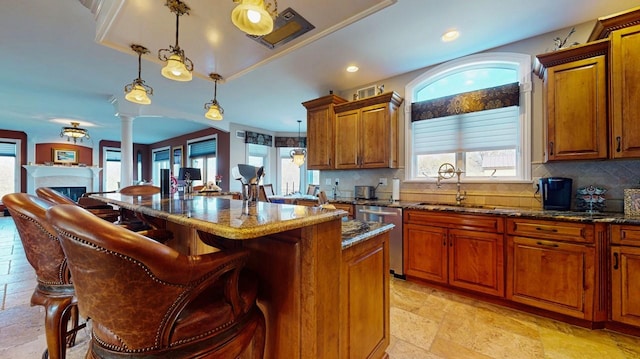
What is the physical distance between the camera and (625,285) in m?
1.85

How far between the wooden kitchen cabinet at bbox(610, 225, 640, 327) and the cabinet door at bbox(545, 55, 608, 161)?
691 mm

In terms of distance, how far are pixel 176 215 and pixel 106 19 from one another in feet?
8.00

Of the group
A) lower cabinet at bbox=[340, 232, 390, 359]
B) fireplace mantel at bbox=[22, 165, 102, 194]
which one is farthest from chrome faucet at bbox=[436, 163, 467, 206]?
fireplace mantel at bbox=[22, 165, 102, 194]

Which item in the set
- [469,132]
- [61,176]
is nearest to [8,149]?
[61,176]

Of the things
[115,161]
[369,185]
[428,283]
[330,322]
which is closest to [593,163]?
[428,283]

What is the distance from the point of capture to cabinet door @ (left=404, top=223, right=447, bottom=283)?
2.63 metres

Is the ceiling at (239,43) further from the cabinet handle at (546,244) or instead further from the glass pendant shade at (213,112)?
the cabinet handle at (546,244)

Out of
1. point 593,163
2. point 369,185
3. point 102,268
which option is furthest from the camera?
point 369,185

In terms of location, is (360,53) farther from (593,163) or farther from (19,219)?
(19,219)

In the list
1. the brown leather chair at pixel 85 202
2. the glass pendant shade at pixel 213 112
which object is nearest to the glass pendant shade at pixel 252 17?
the brown leather chair at pixel 85 202

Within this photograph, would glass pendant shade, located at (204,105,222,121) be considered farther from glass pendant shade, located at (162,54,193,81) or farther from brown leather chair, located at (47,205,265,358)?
brown leather chair, located at (47,205,265,358)

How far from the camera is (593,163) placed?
2.37 m

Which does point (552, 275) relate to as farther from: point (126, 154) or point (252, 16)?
point (126, 154)

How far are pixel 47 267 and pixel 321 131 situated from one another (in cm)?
327
